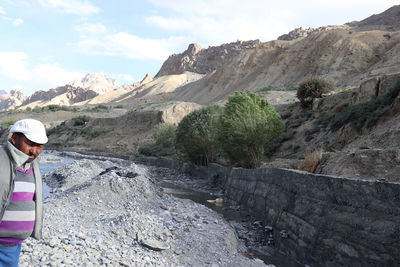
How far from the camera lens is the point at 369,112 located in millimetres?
19141

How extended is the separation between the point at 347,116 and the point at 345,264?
52.7ft

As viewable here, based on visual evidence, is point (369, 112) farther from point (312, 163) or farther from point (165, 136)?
point (165, 136)

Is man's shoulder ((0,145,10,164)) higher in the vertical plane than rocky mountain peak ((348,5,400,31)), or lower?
lower

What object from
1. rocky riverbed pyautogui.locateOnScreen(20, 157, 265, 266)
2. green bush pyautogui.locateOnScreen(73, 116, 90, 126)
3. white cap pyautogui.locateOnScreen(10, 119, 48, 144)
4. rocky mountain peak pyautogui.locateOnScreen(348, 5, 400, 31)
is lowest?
rocky riverbed pyautogui.locateOnScreen(20, 157, 265, 266)

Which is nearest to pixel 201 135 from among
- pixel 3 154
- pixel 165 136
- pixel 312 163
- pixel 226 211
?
pixel 226 211

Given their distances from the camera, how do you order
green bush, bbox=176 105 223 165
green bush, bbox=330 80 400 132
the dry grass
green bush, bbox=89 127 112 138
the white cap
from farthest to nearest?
green bush, bbox=89 127 112 138 < green bush, bbox=176 105 223 165 < green bush, bbox=330 80 400 132 < the dry grass < the white cap

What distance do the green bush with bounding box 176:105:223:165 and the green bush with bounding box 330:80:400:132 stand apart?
904cm

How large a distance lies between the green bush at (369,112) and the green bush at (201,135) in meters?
9.04

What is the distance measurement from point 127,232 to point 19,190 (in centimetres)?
532

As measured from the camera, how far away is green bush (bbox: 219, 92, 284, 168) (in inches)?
778

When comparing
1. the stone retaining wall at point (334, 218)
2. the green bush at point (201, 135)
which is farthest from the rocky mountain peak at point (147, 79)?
the stone retaining wall at point (334, 218)

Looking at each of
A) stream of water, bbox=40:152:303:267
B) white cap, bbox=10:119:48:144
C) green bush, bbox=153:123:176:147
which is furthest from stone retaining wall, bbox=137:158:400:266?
green bush, bbox=153:123:176:147

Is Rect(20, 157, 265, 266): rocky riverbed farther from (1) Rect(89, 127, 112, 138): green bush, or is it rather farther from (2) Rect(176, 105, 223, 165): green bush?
(1) Rect(89, 127, 112, 138): green bush

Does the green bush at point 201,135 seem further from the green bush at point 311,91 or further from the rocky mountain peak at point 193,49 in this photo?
the rocky mountain peak at point 193,49
